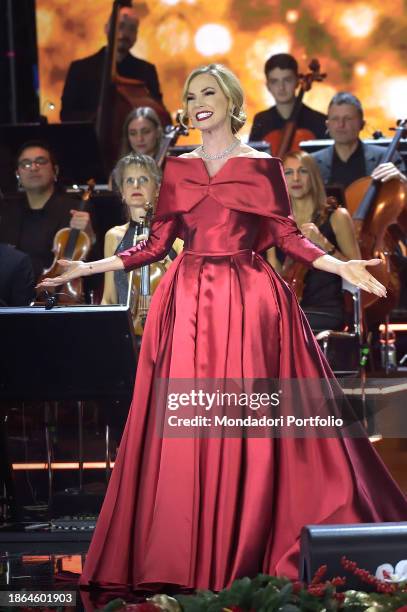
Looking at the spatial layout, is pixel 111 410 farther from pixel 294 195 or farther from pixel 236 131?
pixel 236 131

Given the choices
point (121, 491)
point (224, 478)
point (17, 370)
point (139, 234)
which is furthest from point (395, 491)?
point (139, 234)

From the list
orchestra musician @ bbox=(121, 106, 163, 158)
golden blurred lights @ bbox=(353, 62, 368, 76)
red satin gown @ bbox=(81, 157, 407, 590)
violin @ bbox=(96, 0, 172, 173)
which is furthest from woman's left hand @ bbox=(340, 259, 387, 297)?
golden blurred lights @ bbox=(353, 62, 368, 76)

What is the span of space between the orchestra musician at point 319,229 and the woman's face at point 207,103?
2.06 m

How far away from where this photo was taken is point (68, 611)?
10.3ft

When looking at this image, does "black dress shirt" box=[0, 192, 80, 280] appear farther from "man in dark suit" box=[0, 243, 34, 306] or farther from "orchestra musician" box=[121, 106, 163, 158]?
"man in dark suit" box=[0, 243, 34, 306]

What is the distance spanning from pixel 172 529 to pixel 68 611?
32 cm

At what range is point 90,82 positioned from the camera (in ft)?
26.1

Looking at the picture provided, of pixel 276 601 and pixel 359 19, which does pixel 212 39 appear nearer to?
pixel 359 19

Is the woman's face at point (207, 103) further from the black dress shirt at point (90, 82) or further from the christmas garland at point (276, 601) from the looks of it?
the black dress shirt at point (90, 82)

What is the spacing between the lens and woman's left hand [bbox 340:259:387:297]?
313 cm

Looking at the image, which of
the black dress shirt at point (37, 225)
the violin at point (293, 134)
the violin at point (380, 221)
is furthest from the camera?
the violin at point (293, 134)

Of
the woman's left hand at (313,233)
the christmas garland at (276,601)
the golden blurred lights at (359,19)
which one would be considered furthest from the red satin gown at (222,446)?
the golden blurred lights at (359,19)

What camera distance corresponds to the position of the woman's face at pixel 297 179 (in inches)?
213

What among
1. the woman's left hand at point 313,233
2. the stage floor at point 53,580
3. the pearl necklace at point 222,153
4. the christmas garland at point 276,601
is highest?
the pearl necklace at point 222,153
